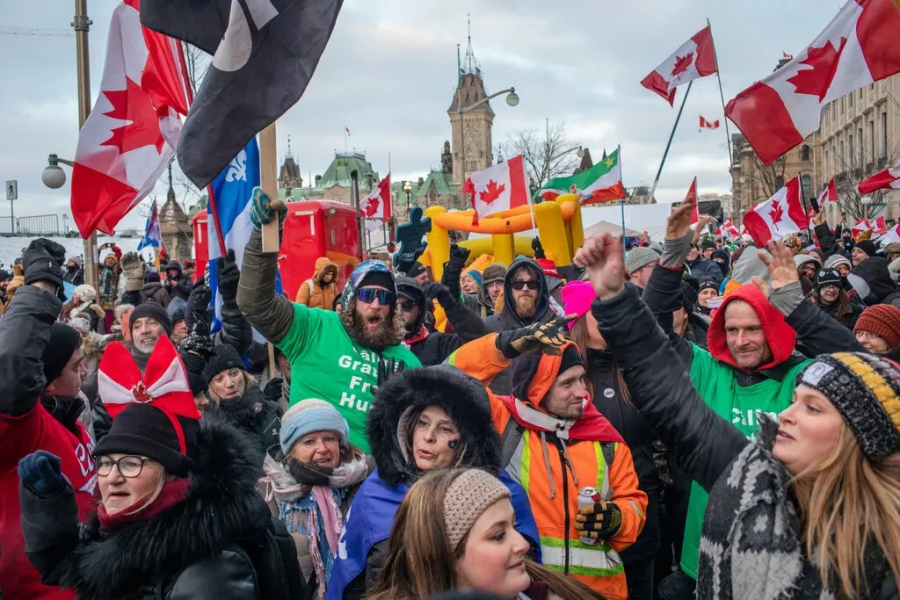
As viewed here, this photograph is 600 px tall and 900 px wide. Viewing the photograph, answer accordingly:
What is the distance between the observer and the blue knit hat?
3.62 meters

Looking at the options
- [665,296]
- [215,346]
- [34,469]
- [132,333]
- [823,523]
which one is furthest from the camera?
[132,333]

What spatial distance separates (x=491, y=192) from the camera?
10562 mm

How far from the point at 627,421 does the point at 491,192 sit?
270 inches

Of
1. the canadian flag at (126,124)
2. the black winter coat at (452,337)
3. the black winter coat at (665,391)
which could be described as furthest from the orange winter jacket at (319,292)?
the black winter coat at (665,391)

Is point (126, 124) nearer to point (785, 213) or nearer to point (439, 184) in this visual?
point (785, 213)

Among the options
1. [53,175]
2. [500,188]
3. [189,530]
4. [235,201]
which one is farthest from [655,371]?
[53,175]

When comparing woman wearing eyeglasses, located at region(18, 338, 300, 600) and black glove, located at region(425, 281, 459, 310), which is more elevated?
black glove, located at region(425, 281, 459, 310)

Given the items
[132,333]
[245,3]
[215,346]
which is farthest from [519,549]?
[132,333]

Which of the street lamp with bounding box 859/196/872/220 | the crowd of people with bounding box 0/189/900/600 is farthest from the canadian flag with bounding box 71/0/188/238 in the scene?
the street lamp with bounding box 859/196/872/220

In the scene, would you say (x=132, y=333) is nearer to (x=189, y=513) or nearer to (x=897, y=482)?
(x=189, y=513)

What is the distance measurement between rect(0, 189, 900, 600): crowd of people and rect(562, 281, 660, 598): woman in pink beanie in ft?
0.05

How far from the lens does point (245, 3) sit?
343 centimetres

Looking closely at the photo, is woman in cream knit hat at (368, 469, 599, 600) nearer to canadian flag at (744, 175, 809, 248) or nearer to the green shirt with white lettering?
the green shirt with white lettering

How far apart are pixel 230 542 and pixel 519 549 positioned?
94cm
